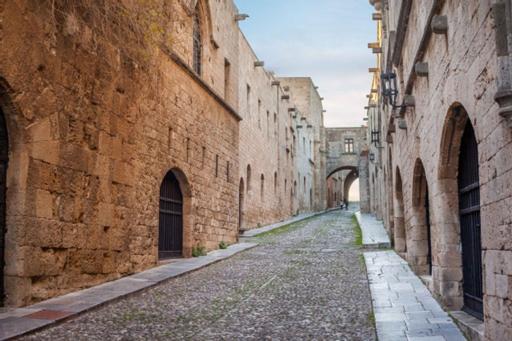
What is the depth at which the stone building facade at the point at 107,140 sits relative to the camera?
6.61 metres

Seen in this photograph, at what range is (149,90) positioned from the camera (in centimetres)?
1029

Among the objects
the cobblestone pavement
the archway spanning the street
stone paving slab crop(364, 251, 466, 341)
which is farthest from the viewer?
the archway spanning the street

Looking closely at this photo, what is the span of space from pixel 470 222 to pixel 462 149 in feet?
2.70

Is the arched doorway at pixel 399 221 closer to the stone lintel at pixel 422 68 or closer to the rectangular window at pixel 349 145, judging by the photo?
the stone lintel at pixel 422 68

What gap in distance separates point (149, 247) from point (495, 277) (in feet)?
23.1

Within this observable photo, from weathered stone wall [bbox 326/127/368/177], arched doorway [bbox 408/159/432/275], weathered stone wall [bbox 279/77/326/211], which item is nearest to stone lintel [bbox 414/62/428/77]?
arched doorway [bbox 408/159/432/275]

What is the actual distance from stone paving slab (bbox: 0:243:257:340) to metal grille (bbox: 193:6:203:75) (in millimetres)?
5213

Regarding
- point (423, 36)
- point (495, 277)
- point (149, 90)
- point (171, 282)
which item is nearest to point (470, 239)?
point (495, 277)

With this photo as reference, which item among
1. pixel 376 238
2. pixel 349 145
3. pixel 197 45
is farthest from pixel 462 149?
pixel 349 145

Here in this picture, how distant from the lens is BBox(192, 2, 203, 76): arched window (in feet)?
45.2

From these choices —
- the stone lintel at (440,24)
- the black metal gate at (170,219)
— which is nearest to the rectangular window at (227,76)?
the black metal gate at (170,219)

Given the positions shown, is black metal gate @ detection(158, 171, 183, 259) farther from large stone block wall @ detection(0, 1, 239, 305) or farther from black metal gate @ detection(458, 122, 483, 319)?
black metal gate @ detection(458, 122, 483, 319)

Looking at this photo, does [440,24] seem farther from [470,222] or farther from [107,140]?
[107,140]

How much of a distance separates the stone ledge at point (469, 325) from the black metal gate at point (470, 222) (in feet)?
0.26
